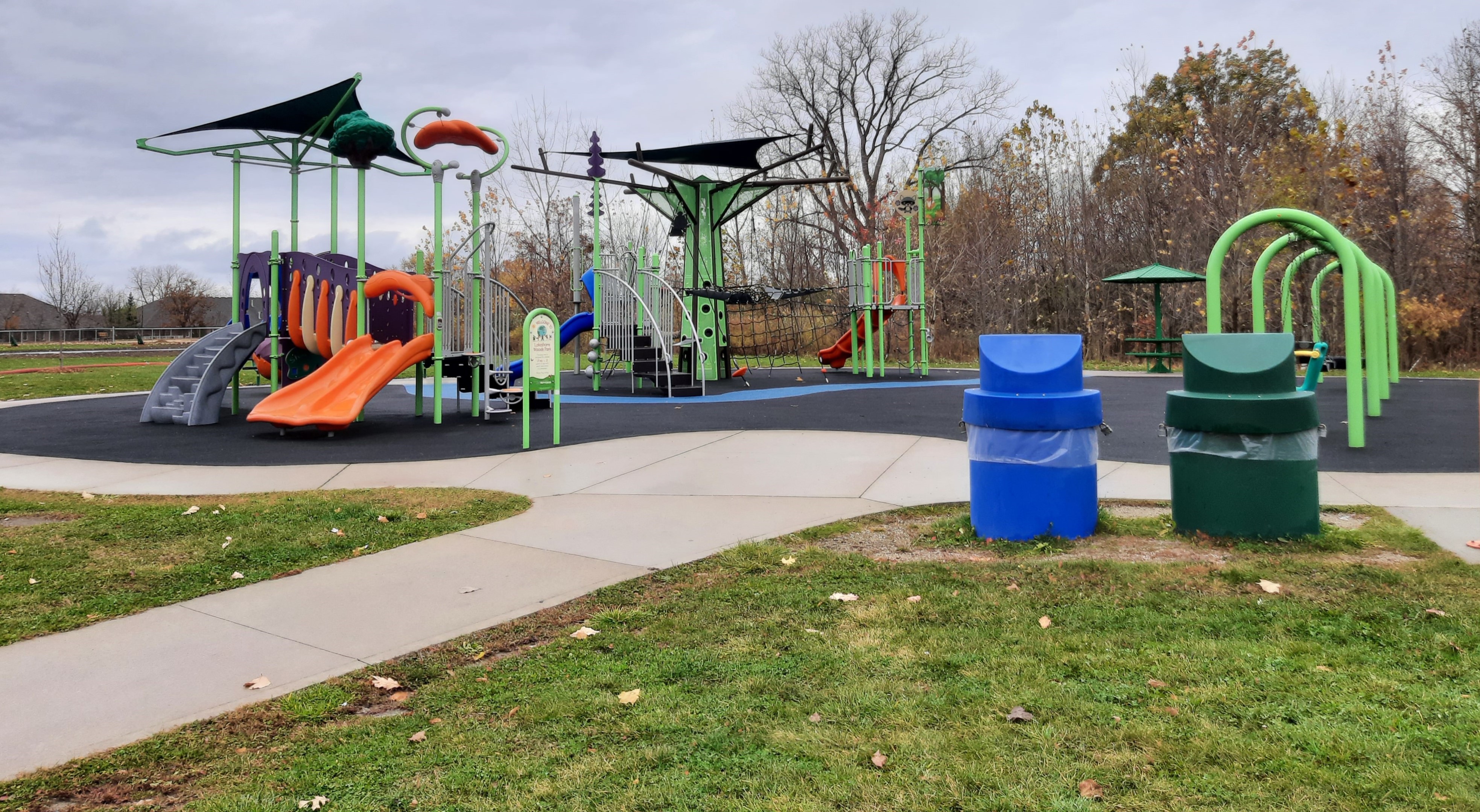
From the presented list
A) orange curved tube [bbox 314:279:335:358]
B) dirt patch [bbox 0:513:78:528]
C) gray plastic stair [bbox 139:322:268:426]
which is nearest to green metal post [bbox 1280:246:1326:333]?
orange curved tube [bbox 314:279:335:358]

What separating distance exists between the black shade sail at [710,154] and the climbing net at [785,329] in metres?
5.71

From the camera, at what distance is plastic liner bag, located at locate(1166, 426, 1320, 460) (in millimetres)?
4992

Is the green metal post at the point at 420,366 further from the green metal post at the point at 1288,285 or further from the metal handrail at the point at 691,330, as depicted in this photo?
the green metal post at the point at 1288,285

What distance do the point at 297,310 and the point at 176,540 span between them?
808cm

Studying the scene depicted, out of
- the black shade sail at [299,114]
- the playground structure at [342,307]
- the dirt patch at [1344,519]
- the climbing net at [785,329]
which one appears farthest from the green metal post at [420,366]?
the climbing net at [785,329]

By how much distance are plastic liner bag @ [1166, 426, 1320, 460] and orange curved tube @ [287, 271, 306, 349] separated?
11875 mm

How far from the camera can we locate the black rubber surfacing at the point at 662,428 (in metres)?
8.82

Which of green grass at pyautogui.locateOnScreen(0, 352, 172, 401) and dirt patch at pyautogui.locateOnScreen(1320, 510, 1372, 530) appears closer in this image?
dirt patch at pyautogui.locateOnScreen(1320, 510, 1372, 530)

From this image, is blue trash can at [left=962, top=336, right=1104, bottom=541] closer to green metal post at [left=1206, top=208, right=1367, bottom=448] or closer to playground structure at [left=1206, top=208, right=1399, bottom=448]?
playground structure at [left=1206, top=208, right=1399, bottom=448]

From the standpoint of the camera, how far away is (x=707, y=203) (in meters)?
20.1

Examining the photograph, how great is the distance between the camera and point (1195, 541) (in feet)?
16.9

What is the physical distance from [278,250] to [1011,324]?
23427 mm

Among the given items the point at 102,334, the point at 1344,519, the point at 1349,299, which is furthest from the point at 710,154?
the point at 102,334

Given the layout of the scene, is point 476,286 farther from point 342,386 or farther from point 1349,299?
point 1349,299
